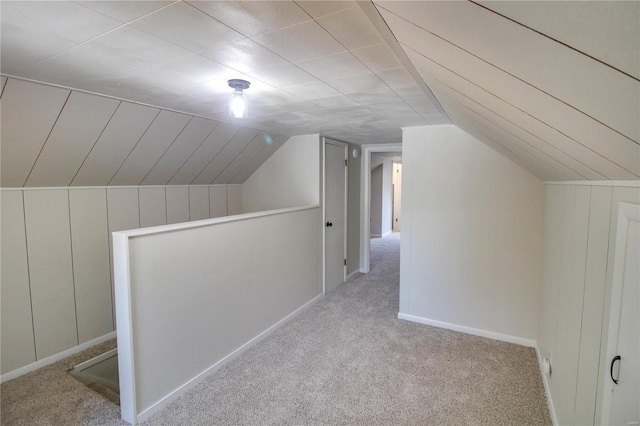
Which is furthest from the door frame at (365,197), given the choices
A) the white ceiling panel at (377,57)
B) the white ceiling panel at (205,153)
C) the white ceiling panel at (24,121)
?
the white ceiling panel at (24,121)

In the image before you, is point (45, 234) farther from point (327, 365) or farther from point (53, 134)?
point (327, 365)

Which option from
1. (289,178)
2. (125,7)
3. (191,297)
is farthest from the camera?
(289,178)

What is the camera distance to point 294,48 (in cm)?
139

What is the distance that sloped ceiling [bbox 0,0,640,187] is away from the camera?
0.59 m

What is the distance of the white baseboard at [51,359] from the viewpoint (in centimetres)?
235

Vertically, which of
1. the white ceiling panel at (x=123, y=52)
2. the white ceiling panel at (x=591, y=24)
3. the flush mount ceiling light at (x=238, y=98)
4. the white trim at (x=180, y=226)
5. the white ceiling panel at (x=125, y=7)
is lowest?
the white trim at (x=180, y=226)

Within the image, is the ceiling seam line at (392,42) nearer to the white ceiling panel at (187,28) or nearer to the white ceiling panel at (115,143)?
the white ceiling panel at (187,28)

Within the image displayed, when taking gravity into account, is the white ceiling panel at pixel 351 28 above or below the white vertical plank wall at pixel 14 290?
above

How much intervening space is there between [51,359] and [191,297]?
144 centimetres

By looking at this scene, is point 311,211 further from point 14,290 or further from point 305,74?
point 14,290

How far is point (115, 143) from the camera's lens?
8.25 feet

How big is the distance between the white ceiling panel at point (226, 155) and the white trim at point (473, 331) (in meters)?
2.58

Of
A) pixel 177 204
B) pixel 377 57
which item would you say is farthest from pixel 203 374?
pixel 377 57

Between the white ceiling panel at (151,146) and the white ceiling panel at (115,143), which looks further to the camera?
the white ceiling panel at (151,146)
